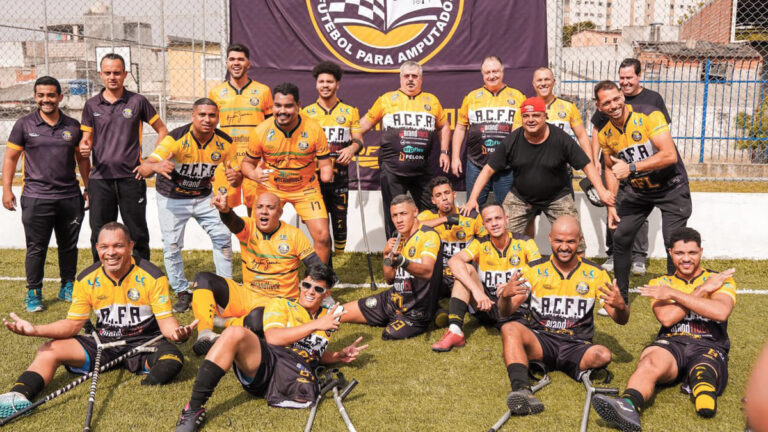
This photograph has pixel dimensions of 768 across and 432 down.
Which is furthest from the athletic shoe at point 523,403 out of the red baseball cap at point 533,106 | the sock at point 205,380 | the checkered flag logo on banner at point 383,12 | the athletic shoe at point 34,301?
the checkered flag logo on banner at point 383,12

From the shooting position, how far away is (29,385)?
15.4ft

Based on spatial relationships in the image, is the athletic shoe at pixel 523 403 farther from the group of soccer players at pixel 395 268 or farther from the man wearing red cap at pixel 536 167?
the man wearing red cap at pixel 536 167

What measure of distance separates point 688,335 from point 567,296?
909 mm

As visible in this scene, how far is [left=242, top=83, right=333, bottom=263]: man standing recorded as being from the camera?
7012 millimetres

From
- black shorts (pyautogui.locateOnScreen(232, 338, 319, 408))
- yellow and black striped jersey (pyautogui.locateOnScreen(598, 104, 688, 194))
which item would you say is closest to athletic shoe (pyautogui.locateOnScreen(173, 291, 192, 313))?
black shorts (pyautogui.locateOnScreen(232, 338, 319, 408))

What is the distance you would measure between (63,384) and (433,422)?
2.86 m

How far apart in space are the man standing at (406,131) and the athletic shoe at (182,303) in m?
2.43

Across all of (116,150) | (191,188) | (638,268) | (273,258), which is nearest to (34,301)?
(116,150)

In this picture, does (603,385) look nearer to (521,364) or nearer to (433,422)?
(521,364)

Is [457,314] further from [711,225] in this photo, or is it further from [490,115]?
[711,225]

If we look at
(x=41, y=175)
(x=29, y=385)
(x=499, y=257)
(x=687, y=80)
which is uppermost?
(x=687, y=80)

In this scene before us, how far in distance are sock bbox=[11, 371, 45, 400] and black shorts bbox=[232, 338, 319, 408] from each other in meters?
1.43

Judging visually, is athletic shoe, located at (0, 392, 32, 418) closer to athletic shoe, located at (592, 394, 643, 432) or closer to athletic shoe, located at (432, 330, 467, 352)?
athletic shoe, located at (432, 330, 467, 352)

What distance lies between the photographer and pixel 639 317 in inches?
266
